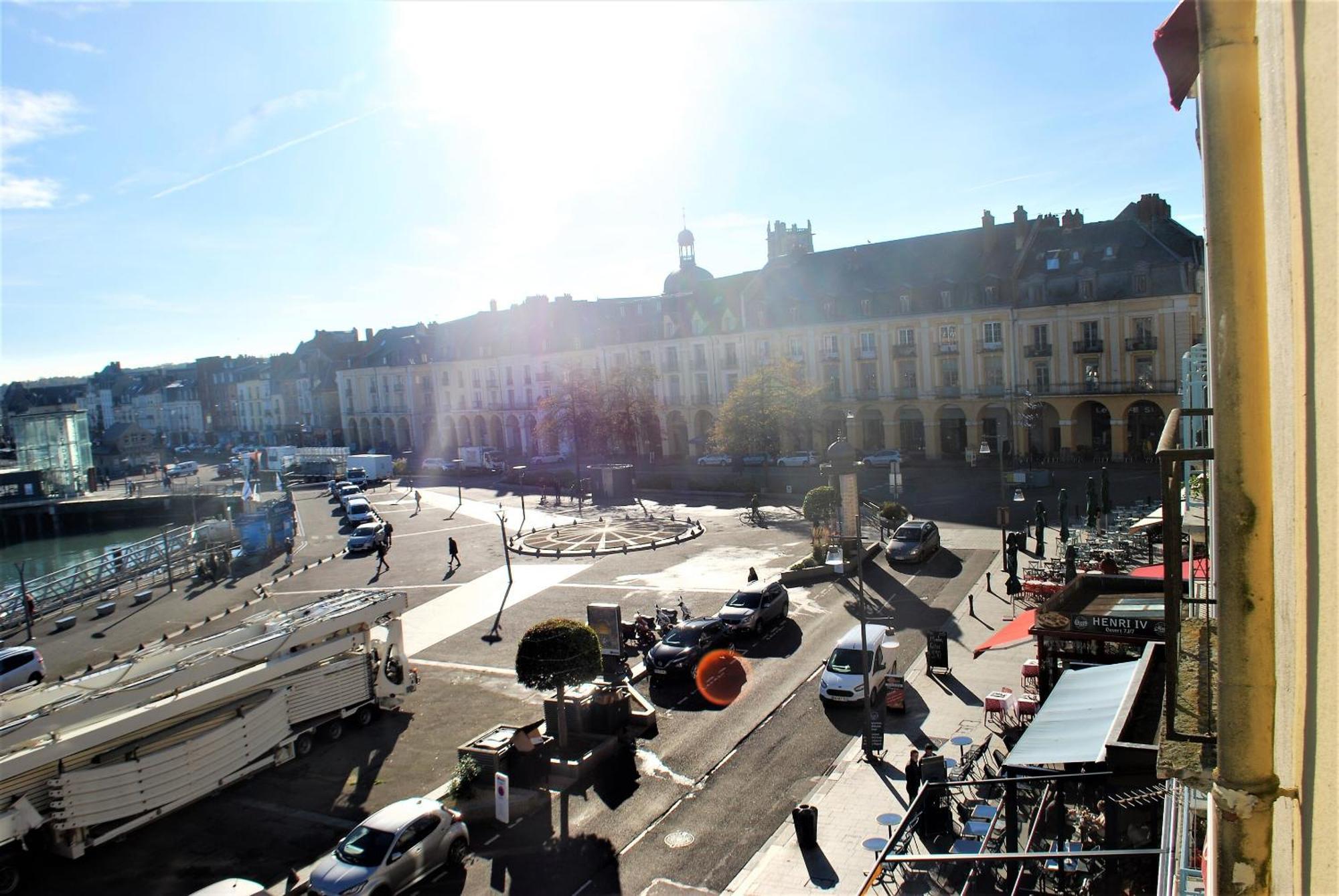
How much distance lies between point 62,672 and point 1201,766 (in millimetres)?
30214

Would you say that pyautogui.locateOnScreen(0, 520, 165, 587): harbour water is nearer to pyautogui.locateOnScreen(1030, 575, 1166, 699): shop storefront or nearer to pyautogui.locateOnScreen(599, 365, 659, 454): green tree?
pyautogui.locateOnScreen(599, 365, 659, 454): green tree

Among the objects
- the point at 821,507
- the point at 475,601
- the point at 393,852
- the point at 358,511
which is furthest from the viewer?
the point at 358,511

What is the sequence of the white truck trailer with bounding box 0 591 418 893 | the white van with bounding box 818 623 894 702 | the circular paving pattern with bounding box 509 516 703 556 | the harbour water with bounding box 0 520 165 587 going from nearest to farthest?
the white truck trailer with bounding box 0 591 418 893
the white van with bounding box 818 623 894 702
the circular paving pattern with bounding box 509 516 703 556
the harbour water with bounding box 0 520 165 587

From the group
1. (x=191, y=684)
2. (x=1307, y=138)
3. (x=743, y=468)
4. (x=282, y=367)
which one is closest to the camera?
(x=1307, y=138)

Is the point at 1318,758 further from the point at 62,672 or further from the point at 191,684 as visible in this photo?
the point at 62,672

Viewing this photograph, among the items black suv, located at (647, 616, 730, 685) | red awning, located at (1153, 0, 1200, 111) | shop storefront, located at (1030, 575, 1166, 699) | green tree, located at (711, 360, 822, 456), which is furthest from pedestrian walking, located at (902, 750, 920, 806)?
green tree, located at (711, 360, 822, 456)

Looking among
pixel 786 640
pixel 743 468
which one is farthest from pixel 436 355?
pixel 786 640

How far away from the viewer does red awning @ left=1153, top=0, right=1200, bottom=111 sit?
19.1ft

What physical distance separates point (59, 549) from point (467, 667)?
6168 cm

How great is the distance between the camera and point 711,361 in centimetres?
6812

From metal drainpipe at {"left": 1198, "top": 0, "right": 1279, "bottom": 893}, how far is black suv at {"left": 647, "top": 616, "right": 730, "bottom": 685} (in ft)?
61.6

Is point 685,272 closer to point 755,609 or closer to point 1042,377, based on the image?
point 1042,377

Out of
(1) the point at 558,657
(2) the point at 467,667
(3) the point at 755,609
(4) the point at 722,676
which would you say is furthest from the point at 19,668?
(3) the point at 755,609

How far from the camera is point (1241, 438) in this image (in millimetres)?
3258
